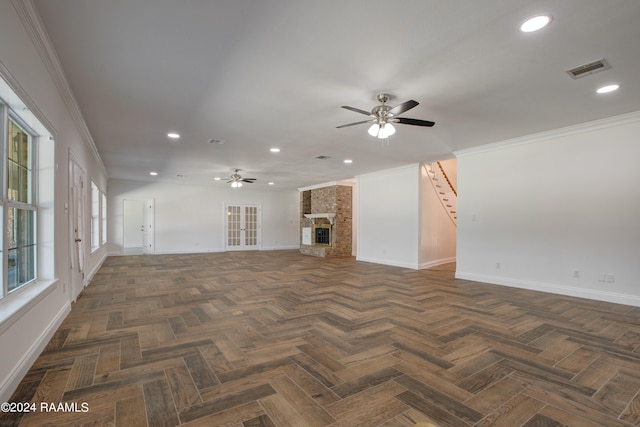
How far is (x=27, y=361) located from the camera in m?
2.27

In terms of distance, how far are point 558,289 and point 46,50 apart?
280 inches

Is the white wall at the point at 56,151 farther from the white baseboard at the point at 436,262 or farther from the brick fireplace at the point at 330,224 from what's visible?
the brick fireplace at the point at 330,224

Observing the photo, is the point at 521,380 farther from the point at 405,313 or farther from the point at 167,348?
the point at 167,348

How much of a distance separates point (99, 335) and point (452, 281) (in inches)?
220

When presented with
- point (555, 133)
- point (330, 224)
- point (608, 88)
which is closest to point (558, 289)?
point (555, 133)

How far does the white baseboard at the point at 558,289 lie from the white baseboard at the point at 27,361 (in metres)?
6.38

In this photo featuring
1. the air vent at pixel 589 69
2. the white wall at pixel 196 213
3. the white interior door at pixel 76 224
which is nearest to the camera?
the air vent at pixel 589 69

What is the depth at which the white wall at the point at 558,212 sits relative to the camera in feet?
13.9

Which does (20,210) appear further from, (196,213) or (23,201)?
(196,213)

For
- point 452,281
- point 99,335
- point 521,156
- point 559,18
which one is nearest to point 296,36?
point 559,18

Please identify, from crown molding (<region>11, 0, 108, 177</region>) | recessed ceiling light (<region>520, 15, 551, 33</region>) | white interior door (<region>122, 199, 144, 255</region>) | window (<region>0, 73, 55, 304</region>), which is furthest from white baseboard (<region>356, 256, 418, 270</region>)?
white interior door (<region>122, 199, 144, 255</region>)

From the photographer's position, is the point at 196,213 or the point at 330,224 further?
the point at 196,213

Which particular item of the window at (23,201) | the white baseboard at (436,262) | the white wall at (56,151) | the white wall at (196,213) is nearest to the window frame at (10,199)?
the window at (23,201)

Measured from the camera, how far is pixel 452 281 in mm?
5840
